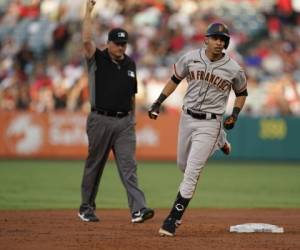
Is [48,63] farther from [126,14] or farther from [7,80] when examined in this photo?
[126,14]

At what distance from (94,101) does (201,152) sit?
168 cm

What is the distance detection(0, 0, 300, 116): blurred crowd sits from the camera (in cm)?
2056

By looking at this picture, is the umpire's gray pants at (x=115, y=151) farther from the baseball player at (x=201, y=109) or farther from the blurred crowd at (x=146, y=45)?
the blurred crowd at (x=146, y=45)

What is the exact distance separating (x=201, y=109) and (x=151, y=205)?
147 inches

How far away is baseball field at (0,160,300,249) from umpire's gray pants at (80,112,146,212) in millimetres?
328

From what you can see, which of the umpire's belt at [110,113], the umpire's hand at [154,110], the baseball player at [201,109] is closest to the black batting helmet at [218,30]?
the baseball player at [201,109]

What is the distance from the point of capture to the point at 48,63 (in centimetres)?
2184

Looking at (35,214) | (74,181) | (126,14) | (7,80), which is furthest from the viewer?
(126,14)

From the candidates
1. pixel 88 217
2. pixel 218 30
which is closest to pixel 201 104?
pixel 218 30

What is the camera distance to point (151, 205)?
37.6 ft

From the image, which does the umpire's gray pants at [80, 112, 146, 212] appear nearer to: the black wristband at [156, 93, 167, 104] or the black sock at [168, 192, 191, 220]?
the black wristband at [156, 93, 167, 104]

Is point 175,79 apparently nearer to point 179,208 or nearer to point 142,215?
point 179,208

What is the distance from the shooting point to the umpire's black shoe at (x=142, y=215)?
893 centimetres

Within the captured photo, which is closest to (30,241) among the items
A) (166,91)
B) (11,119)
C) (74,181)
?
(166,91)
